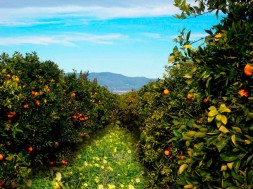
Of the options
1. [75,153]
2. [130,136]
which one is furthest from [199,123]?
[130,136]

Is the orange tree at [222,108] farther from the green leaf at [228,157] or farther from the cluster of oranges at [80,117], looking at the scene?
the cluster of oranges at [80,117]

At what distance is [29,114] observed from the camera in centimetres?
855

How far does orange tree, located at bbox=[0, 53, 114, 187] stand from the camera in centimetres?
616

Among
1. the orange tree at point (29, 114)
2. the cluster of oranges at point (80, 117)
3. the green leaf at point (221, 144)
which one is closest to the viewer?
the green leaf at point (221, 144)

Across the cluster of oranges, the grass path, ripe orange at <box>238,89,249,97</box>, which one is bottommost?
the grass path

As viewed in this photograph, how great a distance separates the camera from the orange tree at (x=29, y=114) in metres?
6.16

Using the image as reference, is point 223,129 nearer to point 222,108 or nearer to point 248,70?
point 222,108

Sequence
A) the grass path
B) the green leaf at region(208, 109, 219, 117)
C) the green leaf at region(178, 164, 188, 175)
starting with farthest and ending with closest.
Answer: the grass path < the green leaf at region(178, 164, 188, 175) < the green leaf at region(208, 109, 219, 117)

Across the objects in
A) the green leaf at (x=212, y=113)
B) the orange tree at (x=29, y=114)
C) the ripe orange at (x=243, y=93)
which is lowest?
the orange tree at (x=29, y=114)

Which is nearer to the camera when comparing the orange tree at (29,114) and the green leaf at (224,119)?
the green leaf at (224,119)

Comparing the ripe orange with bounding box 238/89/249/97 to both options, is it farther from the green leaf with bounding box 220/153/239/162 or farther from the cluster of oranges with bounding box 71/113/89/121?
the cluster of oranges with bounding box 71/113/89/121

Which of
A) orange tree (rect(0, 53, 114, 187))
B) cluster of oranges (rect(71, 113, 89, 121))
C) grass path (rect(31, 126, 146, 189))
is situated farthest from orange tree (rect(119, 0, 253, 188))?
cluster of oranges (rect(71, 113, 89, 121))

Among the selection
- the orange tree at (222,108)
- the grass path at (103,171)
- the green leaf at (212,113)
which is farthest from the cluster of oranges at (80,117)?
the green leaf at (212,113)

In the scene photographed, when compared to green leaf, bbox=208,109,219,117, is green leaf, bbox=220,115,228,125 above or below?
below
